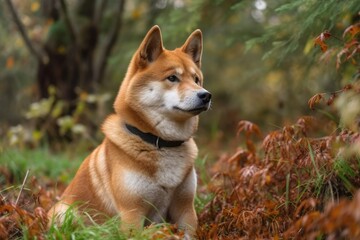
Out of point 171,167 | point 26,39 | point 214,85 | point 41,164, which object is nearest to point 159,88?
point 171,167

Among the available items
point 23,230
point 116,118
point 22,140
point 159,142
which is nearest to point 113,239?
point 23,230

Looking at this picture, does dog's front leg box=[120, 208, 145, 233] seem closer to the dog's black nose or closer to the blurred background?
the dog's black nose

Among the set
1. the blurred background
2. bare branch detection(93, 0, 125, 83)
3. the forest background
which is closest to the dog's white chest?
the forest background

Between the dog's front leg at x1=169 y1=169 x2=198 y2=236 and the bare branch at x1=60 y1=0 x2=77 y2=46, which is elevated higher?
the bare branch at x1=60 y1=0 x2=77 y2=46

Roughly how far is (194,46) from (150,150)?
3.56 feet

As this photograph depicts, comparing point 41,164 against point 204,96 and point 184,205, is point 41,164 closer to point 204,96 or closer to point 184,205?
point 184,205

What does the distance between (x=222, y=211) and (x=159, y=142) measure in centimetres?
73

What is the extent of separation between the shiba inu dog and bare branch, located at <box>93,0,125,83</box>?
185 inches

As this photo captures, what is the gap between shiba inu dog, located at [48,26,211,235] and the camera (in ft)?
11.3

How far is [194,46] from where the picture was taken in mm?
4121

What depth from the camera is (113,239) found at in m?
3.05

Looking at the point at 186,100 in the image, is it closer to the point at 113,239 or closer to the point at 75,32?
the point at 113,239

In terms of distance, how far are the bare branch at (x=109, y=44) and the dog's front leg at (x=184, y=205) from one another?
5.21 meters

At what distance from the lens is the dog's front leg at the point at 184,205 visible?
11.7ft
